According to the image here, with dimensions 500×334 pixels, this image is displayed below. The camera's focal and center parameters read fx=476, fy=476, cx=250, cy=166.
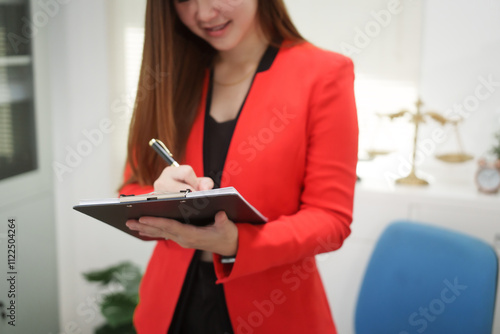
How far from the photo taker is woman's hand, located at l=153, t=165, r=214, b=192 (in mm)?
807

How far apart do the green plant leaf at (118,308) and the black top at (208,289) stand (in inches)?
39.8

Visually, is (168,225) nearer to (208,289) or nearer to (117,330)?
(208,289)

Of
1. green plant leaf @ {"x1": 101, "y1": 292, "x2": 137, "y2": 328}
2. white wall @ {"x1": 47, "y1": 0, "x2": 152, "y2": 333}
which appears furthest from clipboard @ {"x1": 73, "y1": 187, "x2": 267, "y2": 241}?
white wall @ {"x1": 47, "y1": 0, "x2": 152, "y2": 333}

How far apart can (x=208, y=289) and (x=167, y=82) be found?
417 millimetres

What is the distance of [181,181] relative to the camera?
82cm

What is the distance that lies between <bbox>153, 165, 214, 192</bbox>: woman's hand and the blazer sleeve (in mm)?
110

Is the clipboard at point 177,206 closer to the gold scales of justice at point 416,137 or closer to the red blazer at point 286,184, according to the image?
the red blazer at point 286,184

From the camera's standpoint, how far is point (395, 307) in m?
1.40

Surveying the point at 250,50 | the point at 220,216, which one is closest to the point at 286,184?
the point at 220,216

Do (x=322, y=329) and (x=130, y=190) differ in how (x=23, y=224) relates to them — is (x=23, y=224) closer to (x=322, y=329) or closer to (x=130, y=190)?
(x=130, y=190)

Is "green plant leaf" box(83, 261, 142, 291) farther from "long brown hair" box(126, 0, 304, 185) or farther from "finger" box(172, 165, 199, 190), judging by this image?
"finger" box(172, 165, 199, 190)

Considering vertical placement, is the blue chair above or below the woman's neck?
below

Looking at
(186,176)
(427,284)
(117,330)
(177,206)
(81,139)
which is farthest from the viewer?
(81,139)

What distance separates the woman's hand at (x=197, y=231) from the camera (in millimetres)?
744
